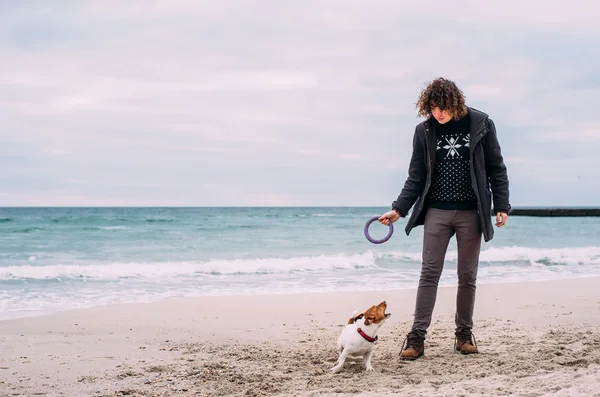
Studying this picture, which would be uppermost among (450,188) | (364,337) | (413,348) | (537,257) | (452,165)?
(452,165)

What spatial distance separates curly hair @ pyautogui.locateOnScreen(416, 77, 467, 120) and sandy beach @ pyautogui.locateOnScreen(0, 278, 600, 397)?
159cm

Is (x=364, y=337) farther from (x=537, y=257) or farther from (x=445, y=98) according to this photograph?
(x=537, y=257)

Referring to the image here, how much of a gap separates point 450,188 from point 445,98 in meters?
0.58

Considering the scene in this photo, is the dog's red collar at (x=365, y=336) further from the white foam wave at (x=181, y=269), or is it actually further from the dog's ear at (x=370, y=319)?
the white foam wave at (x=181, y=269)

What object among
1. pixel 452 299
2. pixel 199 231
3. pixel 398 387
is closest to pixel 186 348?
pixel 398 387

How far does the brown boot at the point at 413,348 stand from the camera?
3.82 metres

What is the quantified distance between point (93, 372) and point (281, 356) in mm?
1271

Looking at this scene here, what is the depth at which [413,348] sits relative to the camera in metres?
3.85

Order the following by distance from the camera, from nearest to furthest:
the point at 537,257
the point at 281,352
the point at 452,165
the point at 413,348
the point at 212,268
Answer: the point at 452,165, the point at 413,348, the point at 281,352, the point at 212,268, the point at 537,257

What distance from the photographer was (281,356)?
13.6 ft

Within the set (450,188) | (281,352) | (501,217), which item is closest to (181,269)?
(281,352)

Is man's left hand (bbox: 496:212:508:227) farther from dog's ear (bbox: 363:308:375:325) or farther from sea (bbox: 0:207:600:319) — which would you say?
sea (bbox: 0:207:600:319)

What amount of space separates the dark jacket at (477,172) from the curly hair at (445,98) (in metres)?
0.11

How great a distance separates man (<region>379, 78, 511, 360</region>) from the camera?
3656 millimetres
